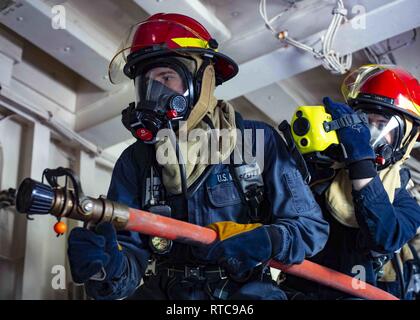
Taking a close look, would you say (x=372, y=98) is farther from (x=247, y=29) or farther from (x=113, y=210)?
(x=113, y=210)

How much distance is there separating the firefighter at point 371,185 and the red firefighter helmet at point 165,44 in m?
0.50

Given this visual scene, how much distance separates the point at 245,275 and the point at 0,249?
1570 mm

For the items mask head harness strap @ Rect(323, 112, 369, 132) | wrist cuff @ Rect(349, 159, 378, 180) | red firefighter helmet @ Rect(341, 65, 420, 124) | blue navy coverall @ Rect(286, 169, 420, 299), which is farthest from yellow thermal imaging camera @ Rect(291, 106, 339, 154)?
red firefighter helmet @ Rect(341, 65, 420, 124)

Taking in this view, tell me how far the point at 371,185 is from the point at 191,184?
0.69 meters

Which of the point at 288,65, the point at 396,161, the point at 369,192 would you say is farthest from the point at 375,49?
the point at 369,192

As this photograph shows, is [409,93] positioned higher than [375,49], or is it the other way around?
[375,49]

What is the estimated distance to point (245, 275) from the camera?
82.9 inches

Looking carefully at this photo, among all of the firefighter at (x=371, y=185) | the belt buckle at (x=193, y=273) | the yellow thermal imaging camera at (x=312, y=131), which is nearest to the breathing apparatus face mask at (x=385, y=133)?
the firefighter at (x=371, y=185)

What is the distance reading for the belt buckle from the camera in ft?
7.10

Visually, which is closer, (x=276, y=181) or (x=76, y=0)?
(x=276, y=181)

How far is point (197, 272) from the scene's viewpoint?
2172 millimetres
